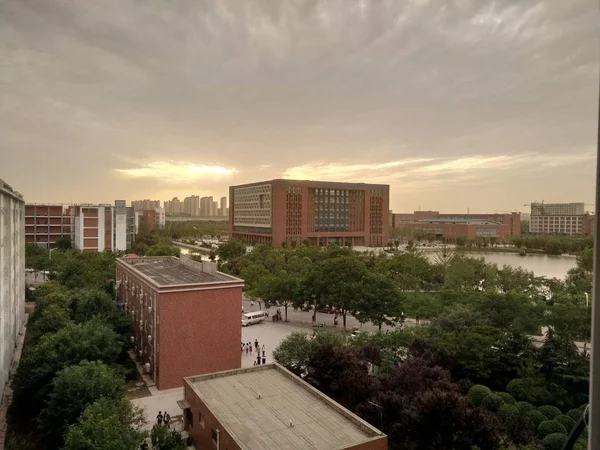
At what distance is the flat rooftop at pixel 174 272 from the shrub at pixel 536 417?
546 cm

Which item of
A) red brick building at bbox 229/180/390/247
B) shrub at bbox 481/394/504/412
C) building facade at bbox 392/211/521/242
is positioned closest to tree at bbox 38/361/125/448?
shrub at bbox 481/394/504/412

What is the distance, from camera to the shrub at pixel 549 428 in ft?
19.3

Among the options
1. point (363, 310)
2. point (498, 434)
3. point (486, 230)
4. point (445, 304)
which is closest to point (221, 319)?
point (363, 310)

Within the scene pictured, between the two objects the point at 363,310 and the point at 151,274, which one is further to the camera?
the point at 363,310

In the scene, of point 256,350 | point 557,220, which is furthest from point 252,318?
point 557,220

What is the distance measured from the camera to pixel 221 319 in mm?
8617

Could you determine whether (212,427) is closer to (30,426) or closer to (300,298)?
(30,426)

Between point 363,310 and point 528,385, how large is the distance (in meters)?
4.93

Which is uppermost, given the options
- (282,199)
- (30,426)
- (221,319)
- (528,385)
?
(282,199)

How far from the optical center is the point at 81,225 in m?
25.0

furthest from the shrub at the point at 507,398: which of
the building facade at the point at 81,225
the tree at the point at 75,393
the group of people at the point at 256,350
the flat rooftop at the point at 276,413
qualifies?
the building facade at the point at 81,225

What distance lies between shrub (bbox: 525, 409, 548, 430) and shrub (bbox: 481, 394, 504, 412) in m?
0.38

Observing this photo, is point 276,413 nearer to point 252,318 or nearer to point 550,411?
point 550,411

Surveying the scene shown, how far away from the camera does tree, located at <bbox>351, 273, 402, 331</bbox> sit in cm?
1141
